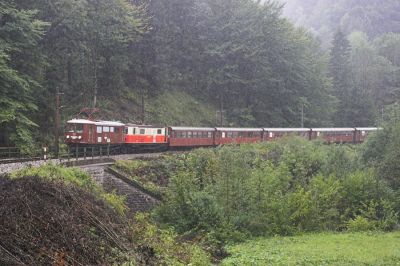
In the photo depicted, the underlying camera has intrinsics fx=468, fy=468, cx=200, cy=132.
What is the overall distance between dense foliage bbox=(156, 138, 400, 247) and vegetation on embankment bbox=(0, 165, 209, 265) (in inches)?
166

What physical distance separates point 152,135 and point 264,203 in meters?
17.5

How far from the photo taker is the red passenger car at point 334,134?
172ft

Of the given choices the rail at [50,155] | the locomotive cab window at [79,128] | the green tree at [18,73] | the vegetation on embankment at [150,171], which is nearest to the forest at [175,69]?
the green tree at [18,73]

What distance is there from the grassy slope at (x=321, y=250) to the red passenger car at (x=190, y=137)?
19.8 metres

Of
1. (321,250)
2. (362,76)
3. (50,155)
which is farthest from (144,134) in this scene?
(362,76)

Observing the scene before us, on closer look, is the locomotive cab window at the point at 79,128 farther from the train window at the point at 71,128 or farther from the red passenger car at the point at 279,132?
the red passenger car at the point at 279,132

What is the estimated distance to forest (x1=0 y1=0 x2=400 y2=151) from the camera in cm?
3353

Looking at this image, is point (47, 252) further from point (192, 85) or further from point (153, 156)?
point (192, 85)

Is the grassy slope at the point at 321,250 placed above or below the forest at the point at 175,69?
below

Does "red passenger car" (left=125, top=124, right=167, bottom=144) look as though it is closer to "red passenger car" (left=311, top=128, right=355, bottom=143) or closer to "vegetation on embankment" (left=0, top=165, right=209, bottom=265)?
"vegetation on embankment" (left=0, top=165, right=209, bottom=265)

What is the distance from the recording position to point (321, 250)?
17031 mm

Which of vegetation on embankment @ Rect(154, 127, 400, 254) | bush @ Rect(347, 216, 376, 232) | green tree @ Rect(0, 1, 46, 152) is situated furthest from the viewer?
green tree @ Rect(0, 1, 46, 152)

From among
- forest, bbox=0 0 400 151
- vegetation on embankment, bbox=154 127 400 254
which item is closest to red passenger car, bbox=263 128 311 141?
forest, bbox=0 0 400 151

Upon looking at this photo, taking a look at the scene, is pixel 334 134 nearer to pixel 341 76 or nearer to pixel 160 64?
pixel 160 64
